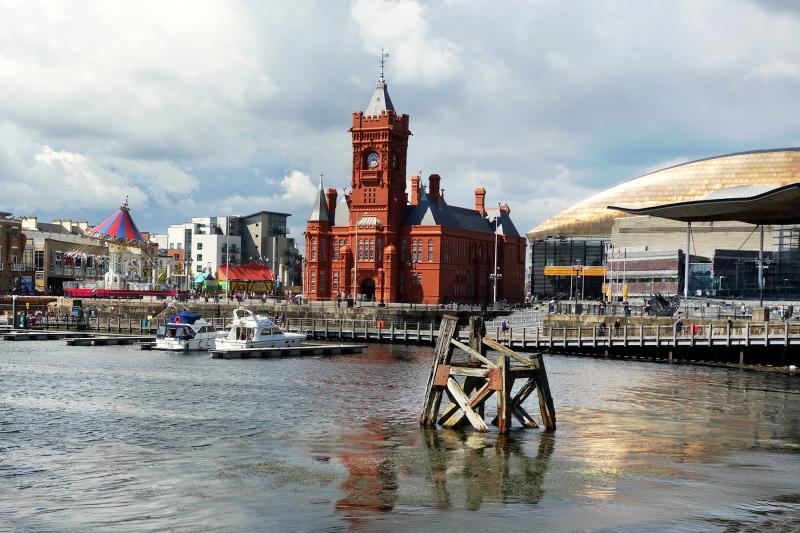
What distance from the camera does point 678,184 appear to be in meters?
160

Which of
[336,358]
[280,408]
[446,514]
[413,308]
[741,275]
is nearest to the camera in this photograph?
[446,514]

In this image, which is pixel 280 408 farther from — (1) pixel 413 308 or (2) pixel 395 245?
(2) pixel 395 245

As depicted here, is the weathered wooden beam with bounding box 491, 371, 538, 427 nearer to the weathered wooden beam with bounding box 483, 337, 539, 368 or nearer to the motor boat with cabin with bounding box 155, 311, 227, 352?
the weathered wooden beam with bounding box 483, 337, 539, 368

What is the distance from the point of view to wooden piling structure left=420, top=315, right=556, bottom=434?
104 ft

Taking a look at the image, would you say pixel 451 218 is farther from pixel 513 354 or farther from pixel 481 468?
pixel 481 468

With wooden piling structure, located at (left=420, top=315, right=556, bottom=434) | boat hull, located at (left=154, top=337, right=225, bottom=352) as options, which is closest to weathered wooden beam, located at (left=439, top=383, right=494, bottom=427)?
wooden piling structure, located at (left=420, top=315, right=556, bottom=434)

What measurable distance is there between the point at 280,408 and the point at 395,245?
247 ft

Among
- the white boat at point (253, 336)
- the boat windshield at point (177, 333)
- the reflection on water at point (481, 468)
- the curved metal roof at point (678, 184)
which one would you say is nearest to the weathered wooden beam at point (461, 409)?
the reflection on water at point (481, 468)

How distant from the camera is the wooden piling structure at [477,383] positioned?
3162 centimetres

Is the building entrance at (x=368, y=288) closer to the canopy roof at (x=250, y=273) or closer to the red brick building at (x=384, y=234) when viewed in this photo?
the red brick building at (x=384, y=234)

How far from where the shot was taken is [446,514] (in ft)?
72.9

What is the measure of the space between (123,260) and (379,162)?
44.0 m

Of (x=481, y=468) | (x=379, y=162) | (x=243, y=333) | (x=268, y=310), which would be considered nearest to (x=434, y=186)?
(x=379, y=162)

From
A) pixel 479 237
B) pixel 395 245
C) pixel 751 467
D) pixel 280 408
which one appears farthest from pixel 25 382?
pixel 479 237
